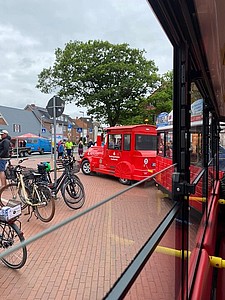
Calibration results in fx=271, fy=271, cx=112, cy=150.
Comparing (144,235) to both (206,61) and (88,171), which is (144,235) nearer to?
(206,61)

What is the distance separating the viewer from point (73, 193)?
5332 mm

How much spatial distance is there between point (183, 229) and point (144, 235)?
0.53m

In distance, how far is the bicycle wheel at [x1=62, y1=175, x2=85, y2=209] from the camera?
5.20 metres

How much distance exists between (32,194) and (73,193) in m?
0.85

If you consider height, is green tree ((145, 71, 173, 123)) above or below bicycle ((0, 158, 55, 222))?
above

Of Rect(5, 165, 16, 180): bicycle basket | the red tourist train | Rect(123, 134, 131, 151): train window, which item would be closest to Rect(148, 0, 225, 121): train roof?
Rect(5, 165, 16, 180): bicycle basket

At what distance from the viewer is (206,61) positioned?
7.50 ft

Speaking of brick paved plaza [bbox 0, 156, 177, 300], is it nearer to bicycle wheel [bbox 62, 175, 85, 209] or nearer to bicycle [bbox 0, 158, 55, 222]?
bicycle [bbox 0, 158, 55, 222]

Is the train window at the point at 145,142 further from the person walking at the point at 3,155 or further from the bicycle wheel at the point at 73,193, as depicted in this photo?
the person walking at the point at 3,155

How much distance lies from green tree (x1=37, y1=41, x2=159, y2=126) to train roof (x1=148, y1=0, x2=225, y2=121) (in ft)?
47.6

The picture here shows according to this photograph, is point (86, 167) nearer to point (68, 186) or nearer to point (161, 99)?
point (68, 186)

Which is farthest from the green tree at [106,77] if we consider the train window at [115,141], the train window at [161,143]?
the train window at [161,143]

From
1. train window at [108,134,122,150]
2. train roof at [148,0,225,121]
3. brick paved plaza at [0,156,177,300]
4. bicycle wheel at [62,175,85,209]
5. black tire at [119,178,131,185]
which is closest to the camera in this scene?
brick paved plaza at [0,156,177,300]

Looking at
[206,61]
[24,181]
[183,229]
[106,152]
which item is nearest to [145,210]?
[183,229]
